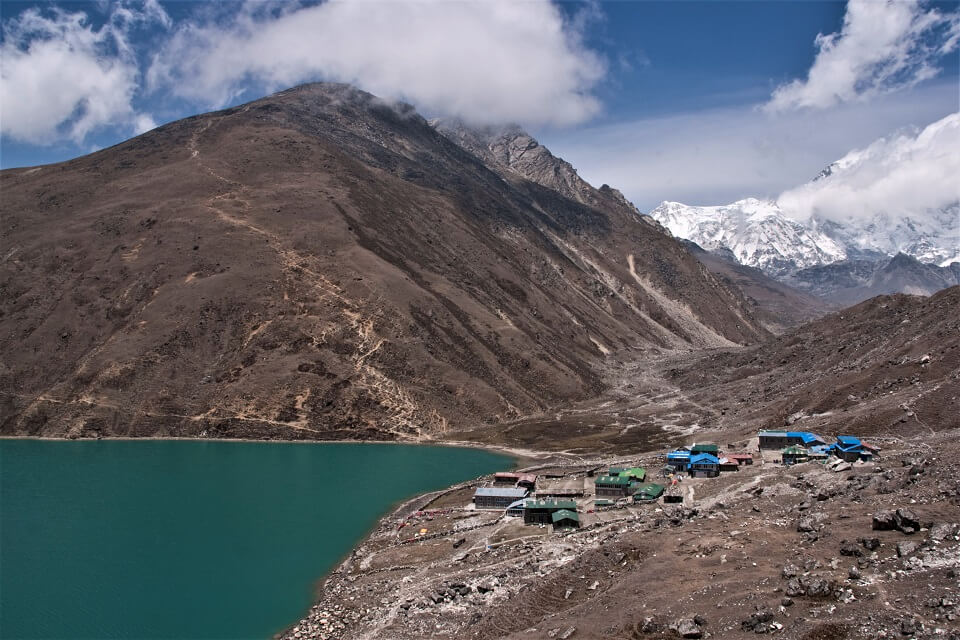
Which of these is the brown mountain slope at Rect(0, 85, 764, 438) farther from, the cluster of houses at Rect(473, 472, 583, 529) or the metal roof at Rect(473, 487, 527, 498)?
the metal roof at Rect(473, 487, 527, 498)

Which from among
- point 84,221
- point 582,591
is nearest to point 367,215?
point 84,221

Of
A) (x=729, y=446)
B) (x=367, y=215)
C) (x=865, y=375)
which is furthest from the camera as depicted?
(x=367, y=215)

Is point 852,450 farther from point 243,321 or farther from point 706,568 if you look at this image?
point 243,321

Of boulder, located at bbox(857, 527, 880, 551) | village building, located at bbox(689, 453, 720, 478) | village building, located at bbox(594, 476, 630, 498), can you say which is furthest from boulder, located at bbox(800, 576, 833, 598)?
village building, located at bbox(689, 453, 720, 478)

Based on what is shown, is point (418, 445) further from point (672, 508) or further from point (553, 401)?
point (672, 508)

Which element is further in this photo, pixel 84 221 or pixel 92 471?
pixel 84 221

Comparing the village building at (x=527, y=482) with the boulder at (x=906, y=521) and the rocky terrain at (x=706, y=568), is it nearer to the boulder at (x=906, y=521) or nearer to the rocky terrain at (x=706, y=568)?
the rocky terrain at (x=706, y=568)

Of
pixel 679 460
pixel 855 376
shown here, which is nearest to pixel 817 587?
pixel 679 460
